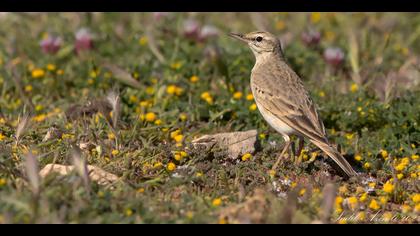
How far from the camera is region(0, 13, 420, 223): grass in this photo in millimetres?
5355

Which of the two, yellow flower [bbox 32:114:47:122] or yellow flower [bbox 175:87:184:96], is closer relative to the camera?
yellow flower [bbox 32:114:47:122]

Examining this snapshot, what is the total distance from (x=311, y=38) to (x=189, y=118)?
3.07 metres

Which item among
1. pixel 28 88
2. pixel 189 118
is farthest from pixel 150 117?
pixel 28 88

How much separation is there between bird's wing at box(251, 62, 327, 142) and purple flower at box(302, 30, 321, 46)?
2.50 metres

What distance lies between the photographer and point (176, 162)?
7.01 metres

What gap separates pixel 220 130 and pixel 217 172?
70.6 inches

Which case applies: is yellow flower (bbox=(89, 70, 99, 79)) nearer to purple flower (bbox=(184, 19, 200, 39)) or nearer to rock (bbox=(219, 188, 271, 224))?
purple flower (bbox=(184, 19, 200, 39))

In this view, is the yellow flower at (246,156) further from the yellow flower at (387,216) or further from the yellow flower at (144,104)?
the yellow flower at (144,104)

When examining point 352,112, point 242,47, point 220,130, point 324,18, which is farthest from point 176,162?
point 324,18

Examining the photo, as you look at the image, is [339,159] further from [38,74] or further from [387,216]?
[38,74]

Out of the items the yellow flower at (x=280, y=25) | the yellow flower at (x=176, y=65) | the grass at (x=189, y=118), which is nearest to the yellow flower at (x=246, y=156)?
the grass at (x=189, y=118)

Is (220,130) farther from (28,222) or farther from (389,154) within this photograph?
(28,222)

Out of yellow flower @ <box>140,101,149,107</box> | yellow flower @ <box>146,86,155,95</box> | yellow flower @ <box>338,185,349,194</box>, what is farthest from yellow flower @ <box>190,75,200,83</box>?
yellow flower @ <box>338,185,349,194</box>

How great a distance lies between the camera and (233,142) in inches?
295
